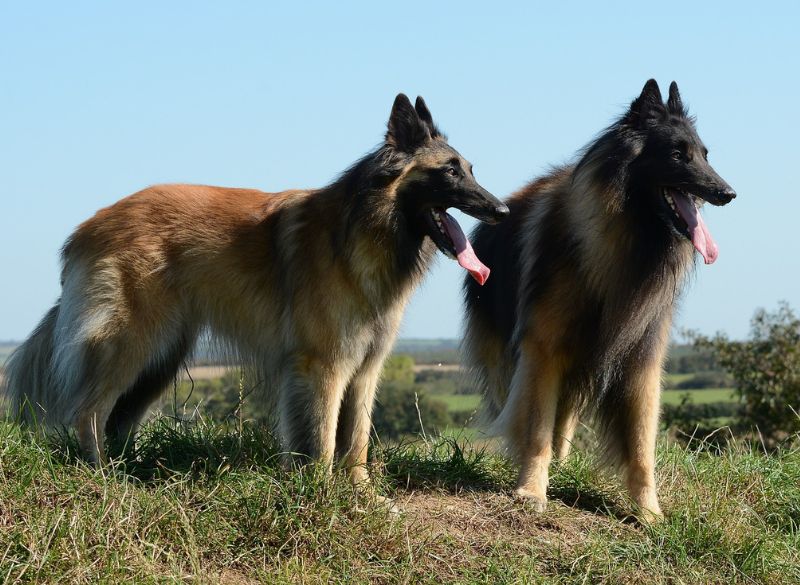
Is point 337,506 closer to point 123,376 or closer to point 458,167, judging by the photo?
point 123,376

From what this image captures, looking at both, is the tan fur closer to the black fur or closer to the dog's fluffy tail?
the dog's fluffy tail

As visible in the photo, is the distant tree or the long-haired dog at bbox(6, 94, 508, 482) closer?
the long-haired dog at bbox(6, 94, 508, 482)

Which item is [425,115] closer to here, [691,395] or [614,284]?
[614,284]

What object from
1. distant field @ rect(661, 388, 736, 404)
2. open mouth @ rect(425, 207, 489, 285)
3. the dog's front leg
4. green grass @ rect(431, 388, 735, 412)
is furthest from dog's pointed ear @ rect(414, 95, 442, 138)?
green grass @ rect(431, 388, 735, 412)

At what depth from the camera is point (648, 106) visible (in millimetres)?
5719

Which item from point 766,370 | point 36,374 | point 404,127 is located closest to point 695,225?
point 404,127

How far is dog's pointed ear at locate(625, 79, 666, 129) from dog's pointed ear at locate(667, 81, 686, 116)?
9 cm

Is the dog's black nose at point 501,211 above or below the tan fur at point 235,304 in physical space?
above

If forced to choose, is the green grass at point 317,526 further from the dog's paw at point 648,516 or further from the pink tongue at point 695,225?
the pink tongue at point 695,225

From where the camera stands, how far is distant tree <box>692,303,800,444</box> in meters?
13.8

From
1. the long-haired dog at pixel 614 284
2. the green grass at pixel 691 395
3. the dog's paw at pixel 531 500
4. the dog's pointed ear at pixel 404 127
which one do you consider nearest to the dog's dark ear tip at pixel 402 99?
the dog's pointed ear at pixel 404 127

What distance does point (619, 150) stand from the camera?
564 cm

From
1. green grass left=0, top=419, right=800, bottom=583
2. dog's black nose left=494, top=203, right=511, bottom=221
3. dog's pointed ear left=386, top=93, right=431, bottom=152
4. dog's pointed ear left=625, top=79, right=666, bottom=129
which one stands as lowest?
green grass left=0, top=419, right=800, bottom=583

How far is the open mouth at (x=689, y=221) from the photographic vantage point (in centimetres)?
546
